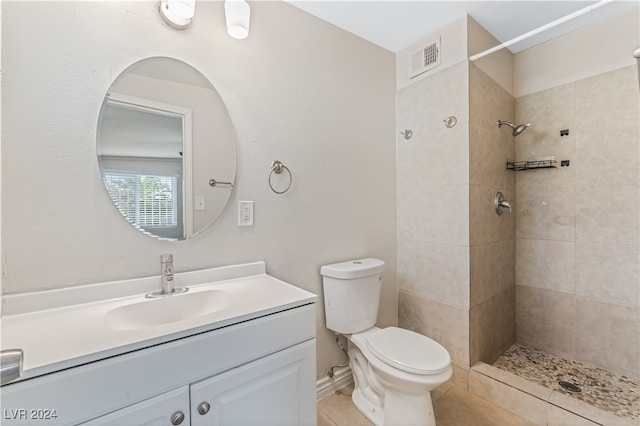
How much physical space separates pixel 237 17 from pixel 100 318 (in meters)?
1.31

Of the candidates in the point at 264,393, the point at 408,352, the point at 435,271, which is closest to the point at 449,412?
the point at 408,352

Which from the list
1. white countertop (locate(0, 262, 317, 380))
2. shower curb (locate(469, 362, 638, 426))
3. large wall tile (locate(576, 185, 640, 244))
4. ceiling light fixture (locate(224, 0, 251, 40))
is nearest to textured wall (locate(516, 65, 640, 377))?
large wall tile (locate(576, 185, 640, 244))

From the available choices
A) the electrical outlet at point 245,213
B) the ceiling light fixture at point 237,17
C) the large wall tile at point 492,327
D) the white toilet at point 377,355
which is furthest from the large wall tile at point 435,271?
the ceiling light fixture at point 237,17

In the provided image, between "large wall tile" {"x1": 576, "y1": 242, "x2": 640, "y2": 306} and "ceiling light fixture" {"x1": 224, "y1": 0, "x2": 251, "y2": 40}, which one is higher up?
"ceiling light fixture" {"x1": 224, "y1": 0, "x2": 251, "y2": 40}

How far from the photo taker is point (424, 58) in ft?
6.18

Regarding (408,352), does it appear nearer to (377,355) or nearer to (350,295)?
(377,355)

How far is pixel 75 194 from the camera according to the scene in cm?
103

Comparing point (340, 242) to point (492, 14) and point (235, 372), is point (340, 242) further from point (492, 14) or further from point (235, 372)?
point (492, 14)

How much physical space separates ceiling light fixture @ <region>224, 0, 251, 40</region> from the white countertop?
1095 mm

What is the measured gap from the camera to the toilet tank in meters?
1.59

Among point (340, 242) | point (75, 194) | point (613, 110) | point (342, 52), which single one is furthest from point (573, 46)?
point (75, 194)

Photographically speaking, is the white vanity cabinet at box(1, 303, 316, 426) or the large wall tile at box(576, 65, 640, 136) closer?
the white vanity cabinet at box(1, 303, 316, 426)

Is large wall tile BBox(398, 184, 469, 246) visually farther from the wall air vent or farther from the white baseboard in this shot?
the white baseboard

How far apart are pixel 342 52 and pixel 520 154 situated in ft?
5.05
